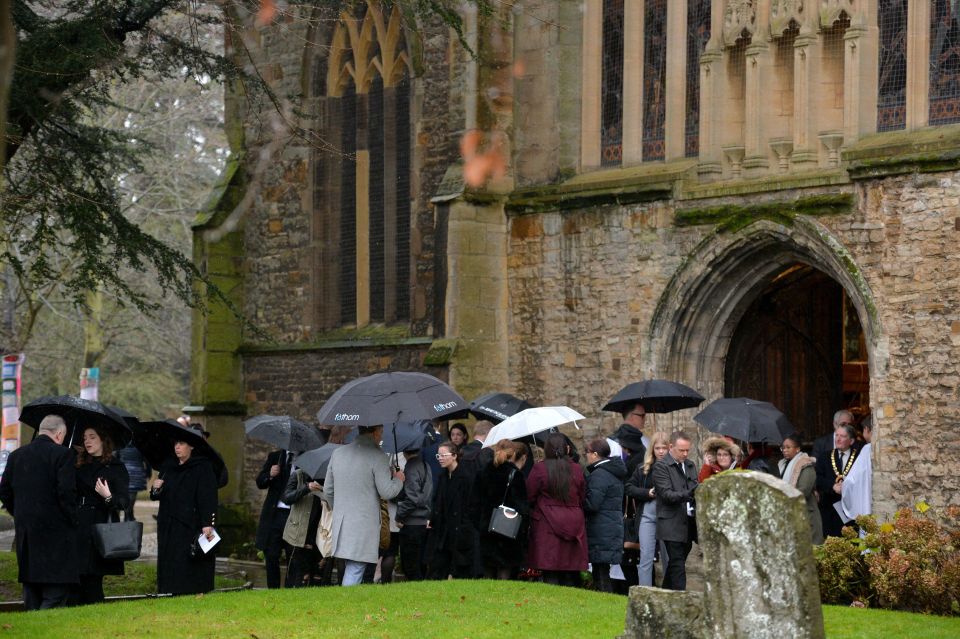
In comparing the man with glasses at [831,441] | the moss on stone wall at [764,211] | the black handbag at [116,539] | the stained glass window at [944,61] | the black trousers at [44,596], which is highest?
the stained glass window at [944,61]

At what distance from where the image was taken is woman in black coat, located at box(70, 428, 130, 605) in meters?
12.2

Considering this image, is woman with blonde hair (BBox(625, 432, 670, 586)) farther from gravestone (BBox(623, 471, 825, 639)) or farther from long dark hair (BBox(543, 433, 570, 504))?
gravestone (BBox(623, 471, 825, 639))

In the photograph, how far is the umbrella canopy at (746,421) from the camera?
46.8ft

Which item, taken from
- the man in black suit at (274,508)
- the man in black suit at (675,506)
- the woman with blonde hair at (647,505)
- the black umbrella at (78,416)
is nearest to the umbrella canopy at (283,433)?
the man in black suit at (274,508)

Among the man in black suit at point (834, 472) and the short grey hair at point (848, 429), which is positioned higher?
the short grey hair at point (848, 429)

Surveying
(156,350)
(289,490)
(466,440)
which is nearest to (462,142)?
(466,440)

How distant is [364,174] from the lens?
22.1 meters

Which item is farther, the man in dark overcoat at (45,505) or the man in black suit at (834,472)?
the man in black suit at (834,472)

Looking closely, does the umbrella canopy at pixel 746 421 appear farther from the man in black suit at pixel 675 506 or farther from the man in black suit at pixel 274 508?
the man in black suit at pixel 274 508

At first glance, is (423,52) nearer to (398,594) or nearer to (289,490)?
(289,490)

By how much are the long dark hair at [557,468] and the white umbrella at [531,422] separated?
0.34 meters

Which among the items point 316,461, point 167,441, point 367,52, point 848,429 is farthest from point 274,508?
point 367,52

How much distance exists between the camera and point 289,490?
13.9 metres

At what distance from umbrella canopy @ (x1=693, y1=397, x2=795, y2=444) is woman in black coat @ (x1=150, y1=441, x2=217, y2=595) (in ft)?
15.2
